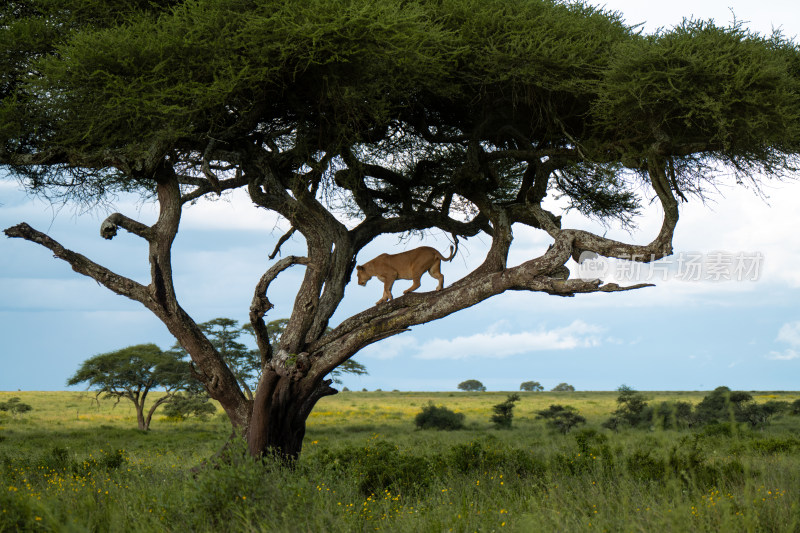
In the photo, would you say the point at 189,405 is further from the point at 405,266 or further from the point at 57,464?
the point at 405,266

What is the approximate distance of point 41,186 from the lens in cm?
1216

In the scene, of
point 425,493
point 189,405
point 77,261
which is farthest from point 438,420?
point 425,493

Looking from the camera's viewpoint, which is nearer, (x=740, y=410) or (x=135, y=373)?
(x=740, y=410)

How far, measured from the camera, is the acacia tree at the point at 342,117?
8977 millimetres

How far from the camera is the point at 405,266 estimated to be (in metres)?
11.0

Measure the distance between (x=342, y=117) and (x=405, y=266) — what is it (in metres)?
2.49

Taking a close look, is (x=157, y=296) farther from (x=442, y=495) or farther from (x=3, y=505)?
(x=442, y=495)

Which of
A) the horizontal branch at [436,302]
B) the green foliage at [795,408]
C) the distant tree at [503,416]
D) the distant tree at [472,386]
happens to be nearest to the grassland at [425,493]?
the horizontal branch at [436,302]

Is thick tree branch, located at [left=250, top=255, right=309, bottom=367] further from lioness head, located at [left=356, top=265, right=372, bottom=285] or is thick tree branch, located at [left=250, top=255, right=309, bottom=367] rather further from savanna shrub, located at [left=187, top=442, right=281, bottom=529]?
savanna shrub, located at [left=187, top=442, right=281, bottom=529]

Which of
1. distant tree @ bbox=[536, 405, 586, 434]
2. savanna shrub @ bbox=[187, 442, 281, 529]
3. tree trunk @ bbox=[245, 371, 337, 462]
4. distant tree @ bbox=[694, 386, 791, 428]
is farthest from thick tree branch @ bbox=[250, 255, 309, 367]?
distant tree @ bbox=[694, 386, 791, 428]

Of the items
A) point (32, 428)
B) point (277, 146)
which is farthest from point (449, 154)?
point (32, 428)

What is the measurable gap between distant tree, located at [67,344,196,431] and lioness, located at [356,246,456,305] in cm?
1917

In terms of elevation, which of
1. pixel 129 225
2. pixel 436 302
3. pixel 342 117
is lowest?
pixel 436 302

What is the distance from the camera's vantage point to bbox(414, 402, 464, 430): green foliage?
26234 millimetres
